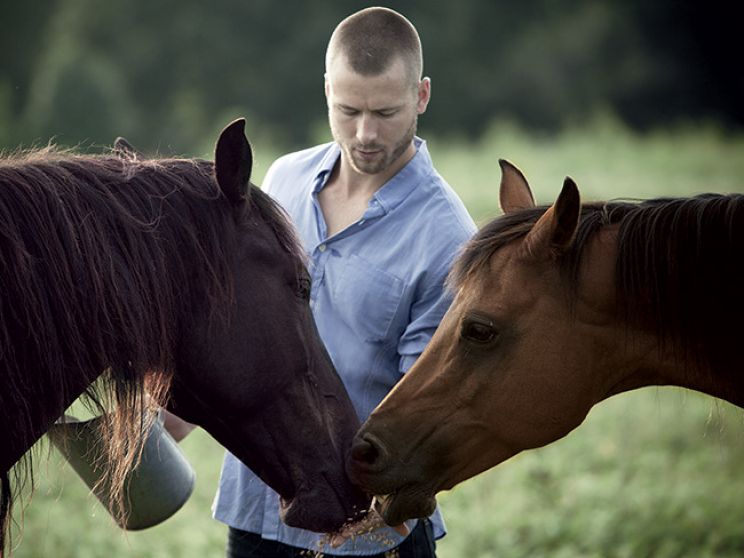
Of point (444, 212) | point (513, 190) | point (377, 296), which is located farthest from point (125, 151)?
point (513, 190)

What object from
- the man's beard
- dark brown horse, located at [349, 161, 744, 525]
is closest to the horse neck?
dark brown horse, located at [349, 161, 744, 525]

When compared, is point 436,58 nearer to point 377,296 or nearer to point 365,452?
point 377,296

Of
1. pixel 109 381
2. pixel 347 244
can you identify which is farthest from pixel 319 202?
pixel 109 381

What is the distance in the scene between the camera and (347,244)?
11.0 feet

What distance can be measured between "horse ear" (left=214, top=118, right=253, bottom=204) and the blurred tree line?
33.5 meters

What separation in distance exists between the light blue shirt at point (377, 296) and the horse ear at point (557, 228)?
13.4 inches

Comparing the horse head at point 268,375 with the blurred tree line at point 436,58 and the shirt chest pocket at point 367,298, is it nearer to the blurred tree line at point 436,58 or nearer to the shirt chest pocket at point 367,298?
the shirt chest pocket at point 367,298

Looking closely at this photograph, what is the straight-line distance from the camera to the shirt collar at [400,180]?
11.0 feet

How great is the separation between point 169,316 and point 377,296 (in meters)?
0.82

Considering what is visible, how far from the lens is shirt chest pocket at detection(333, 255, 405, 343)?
3.25 m

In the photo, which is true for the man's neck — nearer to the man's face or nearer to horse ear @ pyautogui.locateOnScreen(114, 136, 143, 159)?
the man's face

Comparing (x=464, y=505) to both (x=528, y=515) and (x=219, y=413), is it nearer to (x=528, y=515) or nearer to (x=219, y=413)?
(x=528, y=515)

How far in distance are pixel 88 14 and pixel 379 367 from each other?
46.5 meters

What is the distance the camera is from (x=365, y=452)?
293cm
